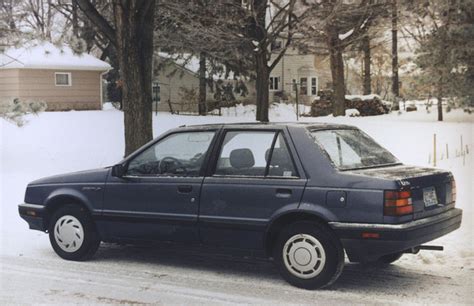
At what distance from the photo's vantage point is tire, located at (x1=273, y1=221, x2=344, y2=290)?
575cm

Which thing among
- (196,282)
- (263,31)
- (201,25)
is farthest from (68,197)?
(263,31)

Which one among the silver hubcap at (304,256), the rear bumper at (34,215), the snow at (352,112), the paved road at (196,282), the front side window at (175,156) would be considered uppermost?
the snow at (352,112)

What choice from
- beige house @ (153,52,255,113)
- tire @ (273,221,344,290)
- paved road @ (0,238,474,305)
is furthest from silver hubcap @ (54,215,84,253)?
beige house @ (153,52,255,113)

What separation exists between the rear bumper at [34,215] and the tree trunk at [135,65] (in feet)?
15.8

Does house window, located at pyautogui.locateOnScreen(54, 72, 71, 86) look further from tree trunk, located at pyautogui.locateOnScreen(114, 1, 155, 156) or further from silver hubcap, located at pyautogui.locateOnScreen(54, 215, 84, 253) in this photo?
silver hubcap, located at pyautogui.locateOnScreen(54, 215, 84, 253)

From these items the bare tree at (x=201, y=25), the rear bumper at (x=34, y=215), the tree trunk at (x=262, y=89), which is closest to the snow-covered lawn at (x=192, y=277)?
the rear bumper at (x=34, y=215)

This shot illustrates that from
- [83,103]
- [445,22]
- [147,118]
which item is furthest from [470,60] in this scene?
[83,103]

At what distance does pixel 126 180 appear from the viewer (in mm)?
6836

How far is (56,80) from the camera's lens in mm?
32844

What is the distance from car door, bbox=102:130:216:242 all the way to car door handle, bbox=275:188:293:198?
0.87 meters

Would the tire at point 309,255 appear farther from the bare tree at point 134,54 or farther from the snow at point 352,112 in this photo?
the snow at point 352,112

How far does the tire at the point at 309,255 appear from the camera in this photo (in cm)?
575

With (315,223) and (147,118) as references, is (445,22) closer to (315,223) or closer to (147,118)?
(147,118)

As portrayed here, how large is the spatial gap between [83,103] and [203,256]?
27823mm
